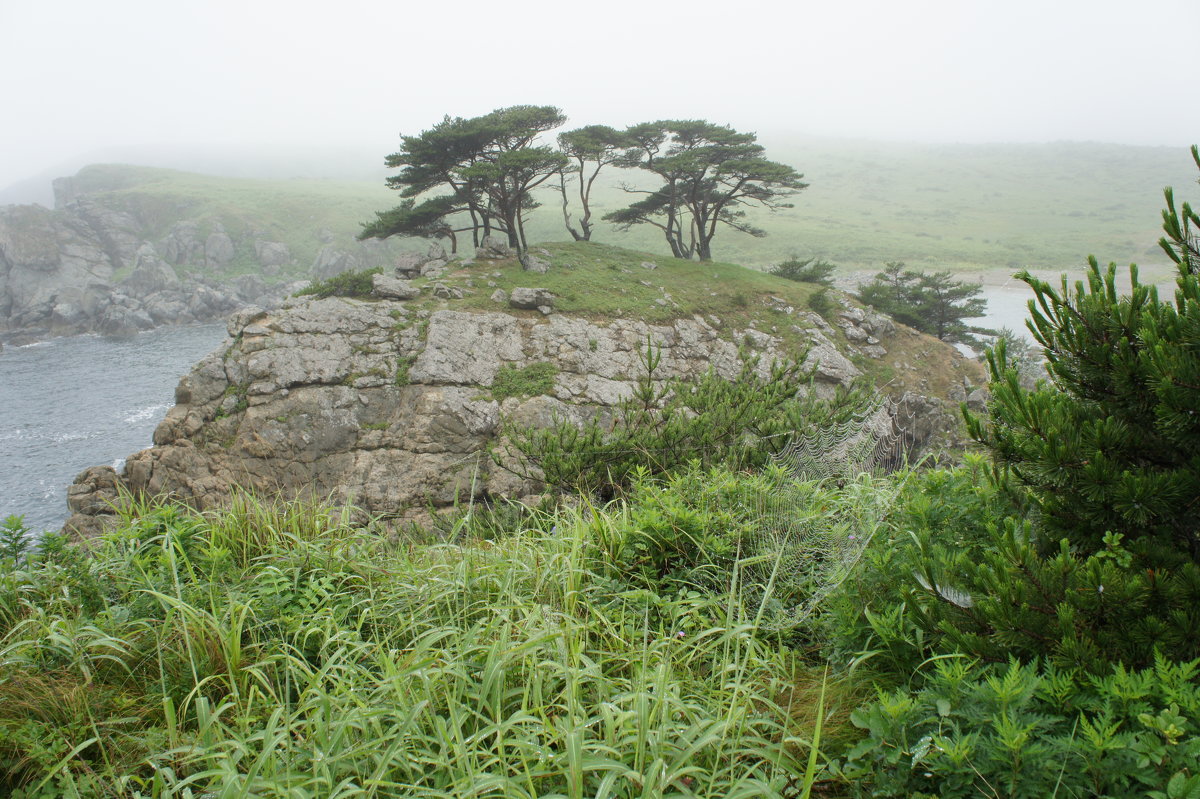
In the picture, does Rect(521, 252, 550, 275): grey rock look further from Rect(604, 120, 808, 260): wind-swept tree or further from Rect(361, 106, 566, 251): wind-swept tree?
Rect(604, 120, 808, 260): wind-swept tree

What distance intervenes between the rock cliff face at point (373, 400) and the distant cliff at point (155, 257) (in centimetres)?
4071

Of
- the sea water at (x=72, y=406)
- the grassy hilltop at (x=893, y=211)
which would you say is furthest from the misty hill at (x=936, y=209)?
the sea water at (x=72, y=406)

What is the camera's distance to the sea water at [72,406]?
20547 millimetres

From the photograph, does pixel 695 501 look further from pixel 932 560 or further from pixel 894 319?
pixel 894 319

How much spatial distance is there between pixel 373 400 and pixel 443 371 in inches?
86.4

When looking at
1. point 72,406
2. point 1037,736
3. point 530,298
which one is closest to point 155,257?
point 72,406

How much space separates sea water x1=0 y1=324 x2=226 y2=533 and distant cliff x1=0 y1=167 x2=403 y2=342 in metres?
5.27

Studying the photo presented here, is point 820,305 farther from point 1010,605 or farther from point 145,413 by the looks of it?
point 145,413

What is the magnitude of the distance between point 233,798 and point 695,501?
3.27 meters

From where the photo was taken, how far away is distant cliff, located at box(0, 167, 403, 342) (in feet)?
161

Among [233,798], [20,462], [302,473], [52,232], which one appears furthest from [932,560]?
[52,232]

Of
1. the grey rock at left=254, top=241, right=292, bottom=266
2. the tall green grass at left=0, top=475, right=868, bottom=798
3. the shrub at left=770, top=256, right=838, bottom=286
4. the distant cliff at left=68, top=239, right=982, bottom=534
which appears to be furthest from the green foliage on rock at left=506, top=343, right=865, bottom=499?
the grey rock at left=254, top=241, right=292, bottom=266

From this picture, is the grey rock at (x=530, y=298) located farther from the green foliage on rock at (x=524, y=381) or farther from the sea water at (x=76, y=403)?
the sea water at (x=76, y=403)

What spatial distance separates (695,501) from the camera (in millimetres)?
4473
